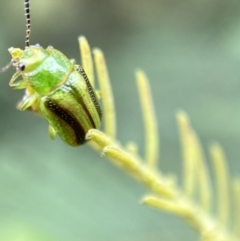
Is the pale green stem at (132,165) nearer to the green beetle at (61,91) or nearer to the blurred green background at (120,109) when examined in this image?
the green beetle at (61,91)

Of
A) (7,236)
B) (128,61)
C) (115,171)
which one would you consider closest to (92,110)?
(7,236)

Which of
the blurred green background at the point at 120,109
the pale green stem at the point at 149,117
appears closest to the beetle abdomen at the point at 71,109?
the pale green stem at the point at 149,117

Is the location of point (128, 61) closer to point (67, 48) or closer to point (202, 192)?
point (67, 48)

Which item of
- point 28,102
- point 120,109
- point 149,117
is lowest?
point 28,102

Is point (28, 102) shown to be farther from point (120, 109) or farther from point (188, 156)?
point (120, 109)

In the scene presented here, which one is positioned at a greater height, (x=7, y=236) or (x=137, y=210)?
(x=137, y=210)

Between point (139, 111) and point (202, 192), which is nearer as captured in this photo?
point (202, 192)

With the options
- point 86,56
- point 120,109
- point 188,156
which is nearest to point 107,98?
point 86,56
